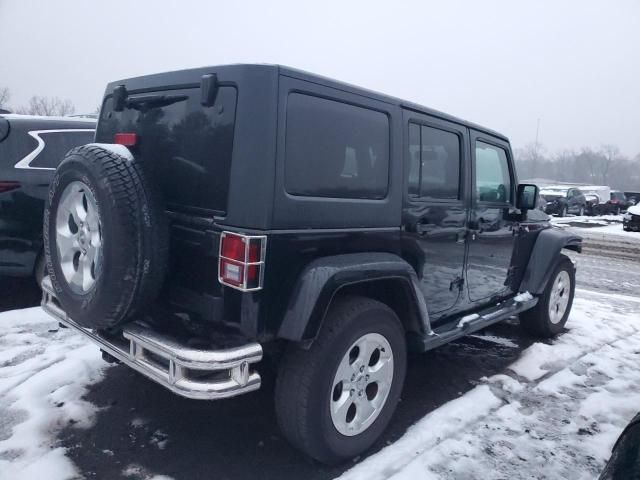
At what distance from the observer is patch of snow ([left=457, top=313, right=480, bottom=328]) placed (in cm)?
363

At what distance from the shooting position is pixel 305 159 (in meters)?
2.47

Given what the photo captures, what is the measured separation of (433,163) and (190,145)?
166 centimetres

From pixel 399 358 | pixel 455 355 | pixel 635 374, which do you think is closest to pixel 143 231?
pixel 399 358

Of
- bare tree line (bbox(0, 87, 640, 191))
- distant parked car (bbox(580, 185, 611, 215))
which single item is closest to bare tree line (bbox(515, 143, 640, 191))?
bare tree line (bbox(0, 87, 640, 191))

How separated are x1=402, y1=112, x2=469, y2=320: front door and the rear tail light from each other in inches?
44.7

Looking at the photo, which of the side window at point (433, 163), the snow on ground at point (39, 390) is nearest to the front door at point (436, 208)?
the side window at point (433, 163)

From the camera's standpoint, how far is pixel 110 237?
2324 mm

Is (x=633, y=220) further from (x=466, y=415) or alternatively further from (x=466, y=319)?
(x=466, y=415)

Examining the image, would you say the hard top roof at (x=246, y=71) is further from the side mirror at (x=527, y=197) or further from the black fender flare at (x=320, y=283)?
the side mirror at (x=527, y=197)

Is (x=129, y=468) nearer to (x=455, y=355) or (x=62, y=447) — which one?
(x=62, y=447)

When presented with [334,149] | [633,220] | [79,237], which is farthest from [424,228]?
[633,220]

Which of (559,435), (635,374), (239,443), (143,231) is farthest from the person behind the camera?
(635,374)

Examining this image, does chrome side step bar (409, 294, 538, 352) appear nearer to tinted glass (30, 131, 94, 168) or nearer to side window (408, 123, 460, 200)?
side window (408, 123, 460, 200)

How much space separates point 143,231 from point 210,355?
0.70 m
